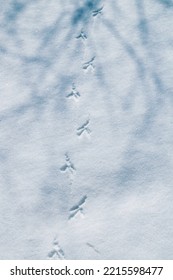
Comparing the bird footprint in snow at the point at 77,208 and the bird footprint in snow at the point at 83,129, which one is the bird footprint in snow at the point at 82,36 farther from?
the bird footprint in snow at the point at 77,208

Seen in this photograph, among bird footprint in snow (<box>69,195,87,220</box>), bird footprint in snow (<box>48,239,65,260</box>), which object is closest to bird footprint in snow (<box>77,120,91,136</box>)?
bird footprint in snow (<box>69,195,87,220</box>)

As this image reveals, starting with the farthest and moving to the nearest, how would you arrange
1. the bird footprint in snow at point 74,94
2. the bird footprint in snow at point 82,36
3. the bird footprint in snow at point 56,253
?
the bird footprint in snow at point 82,36 < the bird footprint in snow at point 74,94 < the bird footprint in snow at point 56,253

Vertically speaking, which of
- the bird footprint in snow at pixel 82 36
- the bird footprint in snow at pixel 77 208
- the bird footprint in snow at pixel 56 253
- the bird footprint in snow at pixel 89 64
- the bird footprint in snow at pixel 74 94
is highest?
the bird footprint in snow at pixel 82 36

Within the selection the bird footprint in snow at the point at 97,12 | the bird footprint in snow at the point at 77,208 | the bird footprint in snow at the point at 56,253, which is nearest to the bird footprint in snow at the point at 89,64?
the bird footprint in snow at the point at 97,12

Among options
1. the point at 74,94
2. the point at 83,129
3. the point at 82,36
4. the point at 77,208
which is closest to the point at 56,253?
the point at 77,208

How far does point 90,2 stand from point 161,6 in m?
0.40

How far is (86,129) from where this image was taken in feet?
4.64

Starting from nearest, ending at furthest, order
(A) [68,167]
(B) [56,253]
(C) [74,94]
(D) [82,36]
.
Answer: (B) [56,253] < (A) [68,167] < (C) [74,94] < (D) [82,36]

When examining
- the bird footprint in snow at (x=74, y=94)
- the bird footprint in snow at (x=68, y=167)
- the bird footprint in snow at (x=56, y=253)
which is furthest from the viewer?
the bird footprint in snow at (x=74, y=94)

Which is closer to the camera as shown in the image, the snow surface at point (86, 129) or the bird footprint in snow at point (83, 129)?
the snow surface at point (86, 129)

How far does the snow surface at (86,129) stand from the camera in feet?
3.89

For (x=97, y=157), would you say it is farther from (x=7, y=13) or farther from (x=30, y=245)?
(x=7, y=13)

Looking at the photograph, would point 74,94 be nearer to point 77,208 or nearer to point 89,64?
point 89,64

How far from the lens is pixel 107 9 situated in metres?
1.80
